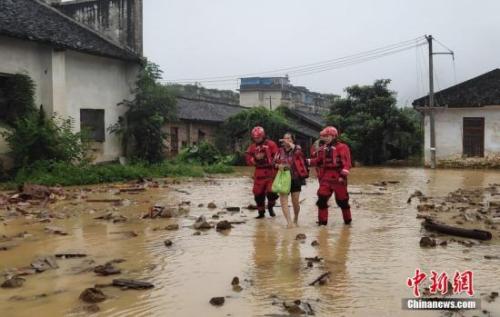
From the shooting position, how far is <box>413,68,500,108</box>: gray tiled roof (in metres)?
31.5

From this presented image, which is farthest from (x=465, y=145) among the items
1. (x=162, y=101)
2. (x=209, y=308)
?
(x=209, y=308)

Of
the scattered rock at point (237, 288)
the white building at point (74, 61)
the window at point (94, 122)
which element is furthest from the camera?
the window at point (94, 122)

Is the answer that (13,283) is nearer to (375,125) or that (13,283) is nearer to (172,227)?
(172,227)

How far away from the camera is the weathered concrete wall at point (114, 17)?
24.5 m

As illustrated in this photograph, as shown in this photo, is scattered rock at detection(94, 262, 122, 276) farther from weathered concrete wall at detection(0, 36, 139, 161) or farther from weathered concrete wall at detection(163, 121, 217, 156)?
weathered concrete wall at detection(163, 121, 217, 156)

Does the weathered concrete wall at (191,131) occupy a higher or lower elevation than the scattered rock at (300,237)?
higher

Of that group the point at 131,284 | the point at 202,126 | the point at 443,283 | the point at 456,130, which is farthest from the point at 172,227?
the point at 202,126

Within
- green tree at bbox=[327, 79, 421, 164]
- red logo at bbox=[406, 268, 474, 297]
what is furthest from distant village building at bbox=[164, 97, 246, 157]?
red logo at bbox=[406, 268, 474, 297]

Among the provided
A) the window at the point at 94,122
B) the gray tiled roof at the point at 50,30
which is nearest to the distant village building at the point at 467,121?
the gray tiled roof at the point at 50,30

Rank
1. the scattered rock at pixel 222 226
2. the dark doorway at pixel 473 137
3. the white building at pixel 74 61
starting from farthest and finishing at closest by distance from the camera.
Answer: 1. the dark doorway at pixel 473 137
2. the white building at pixel 74 61
3. the scattered rock at pixel 222 226

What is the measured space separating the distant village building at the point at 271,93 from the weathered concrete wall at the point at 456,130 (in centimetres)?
3121

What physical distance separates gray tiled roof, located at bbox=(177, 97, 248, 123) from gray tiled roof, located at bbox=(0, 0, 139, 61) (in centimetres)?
1207

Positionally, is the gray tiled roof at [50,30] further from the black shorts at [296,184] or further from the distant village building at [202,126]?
the black shorts at [296,184]

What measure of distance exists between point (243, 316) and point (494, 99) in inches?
1191
